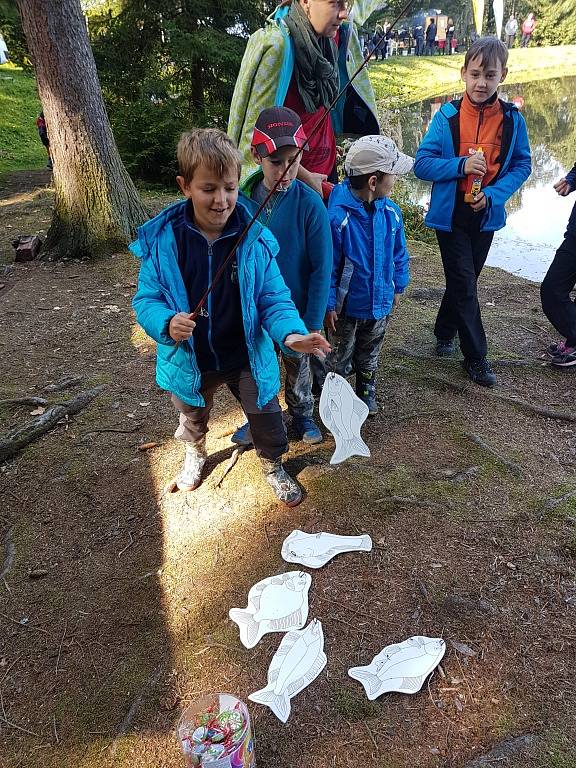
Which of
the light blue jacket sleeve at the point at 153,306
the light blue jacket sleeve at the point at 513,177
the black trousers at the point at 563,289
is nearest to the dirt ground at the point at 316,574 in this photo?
A: the black trousers at the point at 563,289

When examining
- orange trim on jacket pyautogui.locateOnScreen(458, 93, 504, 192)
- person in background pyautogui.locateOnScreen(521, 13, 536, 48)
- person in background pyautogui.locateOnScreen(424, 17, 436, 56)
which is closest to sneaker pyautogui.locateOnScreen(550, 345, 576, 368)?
orange trim on jacket pyautogui.locateOnScreen(458, 93, 504, 192)

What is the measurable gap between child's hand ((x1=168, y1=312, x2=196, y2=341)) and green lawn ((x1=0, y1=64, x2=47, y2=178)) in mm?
11916

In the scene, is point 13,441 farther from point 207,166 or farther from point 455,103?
point 455,103

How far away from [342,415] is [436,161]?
174cm

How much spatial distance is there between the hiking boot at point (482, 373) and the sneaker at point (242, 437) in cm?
161

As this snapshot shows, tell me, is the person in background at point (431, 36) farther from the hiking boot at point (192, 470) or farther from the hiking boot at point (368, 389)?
the hiking boot at point (192, 470)

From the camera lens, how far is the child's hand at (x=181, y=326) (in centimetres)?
203

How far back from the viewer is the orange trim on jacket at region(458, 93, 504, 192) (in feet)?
10.6

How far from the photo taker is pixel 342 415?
2.72 metres

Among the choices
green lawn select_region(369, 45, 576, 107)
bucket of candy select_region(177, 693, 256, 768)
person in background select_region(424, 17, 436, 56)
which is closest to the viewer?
bucket of candy select_region(177, 693, 256, 768)

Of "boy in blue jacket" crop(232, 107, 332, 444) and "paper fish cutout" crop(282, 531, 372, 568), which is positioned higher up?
"boy in blue jacket" crop(232, 107, 332, 444)

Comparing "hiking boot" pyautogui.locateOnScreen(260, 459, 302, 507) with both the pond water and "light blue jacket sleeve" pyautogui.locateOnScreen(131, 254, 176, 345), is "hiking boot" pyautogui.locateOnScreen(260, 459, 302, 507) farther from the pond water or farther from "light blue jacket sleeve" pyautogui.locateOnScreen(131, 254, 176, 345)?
the pond water

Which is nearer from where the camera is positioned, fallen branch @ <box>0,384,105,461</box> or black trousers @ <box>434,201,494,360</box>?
fallen branch @ <box>0,384,105,461</box>

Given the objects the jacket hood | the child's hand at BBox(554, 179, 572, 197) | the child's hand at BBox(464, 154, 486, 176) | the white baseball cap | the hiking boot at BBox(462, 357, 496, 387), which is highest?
the white baseball cap
